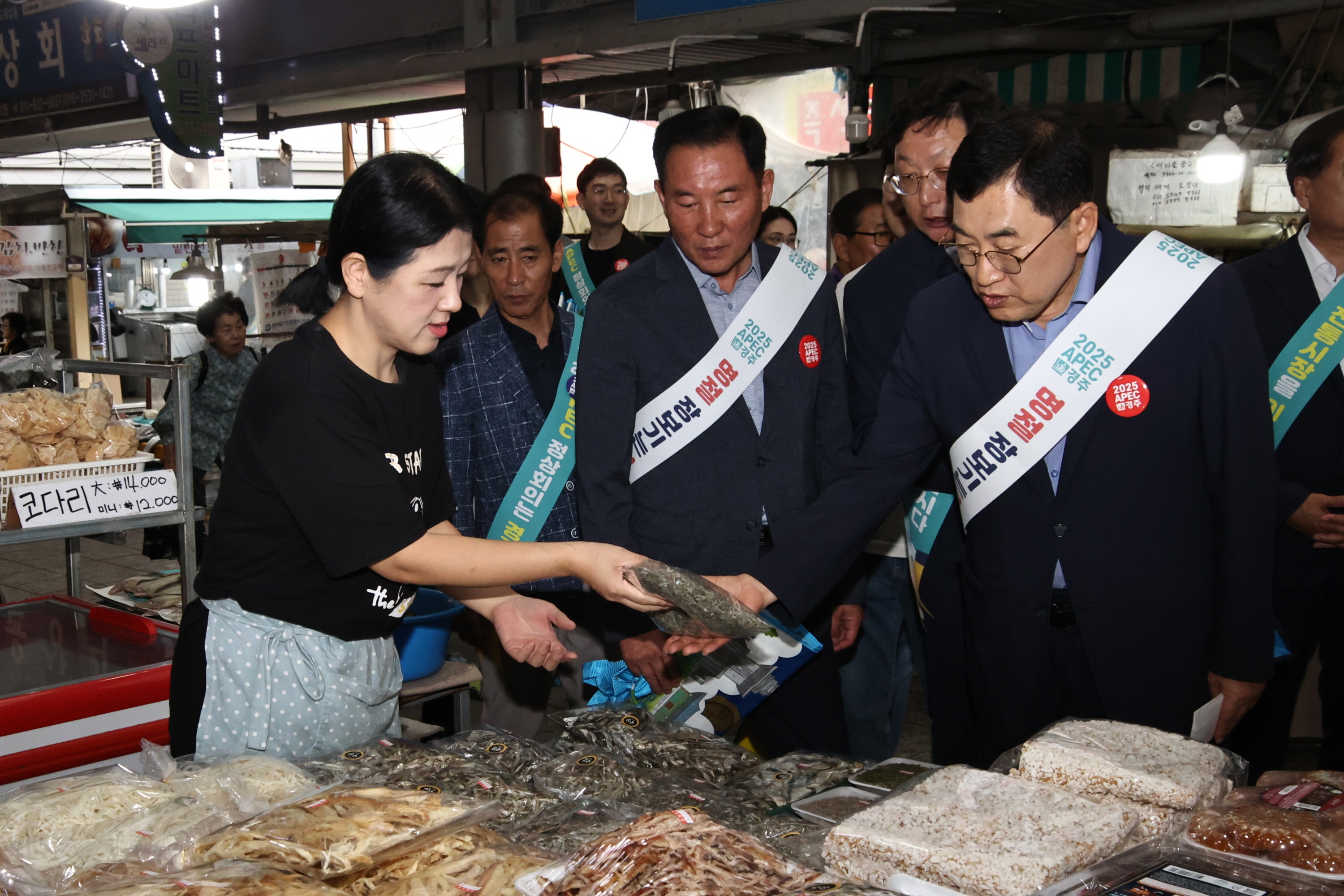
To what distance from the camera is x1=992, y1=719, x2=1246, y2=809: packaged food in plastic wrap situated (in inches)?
62.5

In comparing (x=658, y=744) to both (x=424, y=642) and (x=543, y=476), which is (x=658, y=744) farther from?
(x=543, y=476)

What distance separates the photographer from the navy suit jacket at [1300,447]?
2982 mm

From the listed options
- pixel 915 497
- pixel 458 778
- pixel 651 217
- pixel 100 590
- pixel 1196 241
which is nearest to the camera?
pixel 458 778

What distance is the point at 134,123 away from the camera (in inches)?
416

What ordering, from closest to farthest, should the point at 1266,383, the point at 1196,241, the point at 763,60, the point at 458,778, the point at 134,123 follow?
the point at 458,778, the point at 1266,383, the point at 1196,241, the point at 763,60, the point at 134,123

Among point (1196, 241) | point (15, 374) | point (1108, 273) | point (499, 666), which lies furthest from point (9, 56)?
point (1108, 273)

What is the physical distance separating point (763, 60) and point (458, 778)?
20.4ft

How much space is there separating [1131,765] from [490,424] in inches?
87.0

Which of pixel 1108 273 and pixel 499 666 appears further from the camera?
pixel 499 666

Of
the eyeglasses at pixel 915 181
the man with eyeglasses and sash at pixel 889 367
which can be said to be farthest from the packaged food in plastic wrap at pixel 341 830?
the eyeglasses at pixel 915 181

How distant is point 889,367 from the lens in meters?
2.83

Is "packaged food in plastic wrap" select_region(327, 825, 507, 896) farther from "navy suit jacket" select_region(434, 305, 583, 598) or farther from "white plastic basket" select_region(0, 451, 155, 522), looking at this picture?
"white plastic basket" select_region(0, 451, 155, 522)

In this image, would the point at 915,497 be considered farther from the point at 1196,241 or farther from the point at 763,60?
the point at 763,60

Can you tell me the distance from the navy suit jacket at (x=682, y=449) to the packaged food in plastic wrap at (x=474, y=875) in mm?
1159
